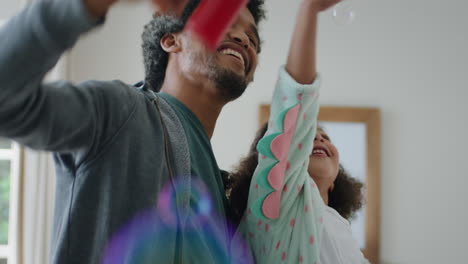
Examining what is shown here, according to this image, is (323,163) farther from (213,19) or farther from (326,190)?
(213,19)

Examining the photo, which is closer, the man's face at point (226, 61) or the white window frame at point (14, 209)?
the man's face at point (226, 61)

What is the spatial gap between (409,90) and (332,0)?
1809mm

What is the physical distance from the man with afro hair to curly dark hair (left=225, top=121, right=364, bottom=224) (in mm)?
93

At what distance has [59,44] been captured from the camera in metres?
0.35

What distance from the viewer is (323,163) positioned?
39.6 inches

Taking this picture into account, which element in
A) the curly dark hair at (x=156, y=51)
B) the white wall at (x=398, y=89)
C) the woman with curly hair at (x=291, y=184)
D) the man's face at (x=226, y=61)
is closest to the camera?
the woman with curly hair at (x=291, y=184)

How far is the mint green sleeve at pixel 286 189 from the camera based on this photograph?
2.15 feet

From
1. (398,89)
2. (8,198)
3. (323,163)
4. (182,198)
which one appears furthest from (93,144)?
(398,89)

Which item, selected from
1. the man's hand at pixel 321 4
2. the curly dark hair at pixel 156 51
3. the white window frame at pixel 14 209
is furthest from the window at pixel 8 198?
the man's hand at pixel 321 4

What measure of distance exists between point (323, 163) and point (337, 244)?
0.68ft

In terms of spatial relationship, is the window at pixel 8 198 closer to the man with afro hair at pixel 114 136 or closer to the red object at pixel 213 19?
the man with afro hair at pixel 114 136

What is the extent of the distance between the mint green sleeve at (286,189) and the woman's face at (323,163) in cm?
22

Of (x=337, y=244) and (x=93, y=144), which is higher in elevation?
(x=93, y=144)

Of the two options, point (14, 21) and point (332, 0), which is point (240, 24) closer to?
point (332, 0)
